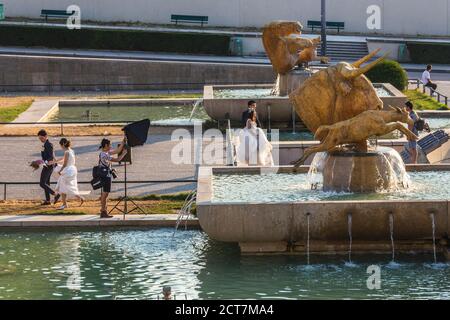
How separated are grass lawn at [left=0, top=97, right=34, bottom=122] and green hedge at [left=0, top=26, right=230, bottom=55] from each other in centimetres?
1047

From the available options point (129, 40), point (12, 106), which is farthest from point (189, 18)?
point (12, 106)

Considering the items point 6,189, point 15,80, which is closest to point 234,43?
point 15,80

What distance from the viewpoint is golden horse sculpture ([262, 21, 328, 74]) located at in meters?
36.4

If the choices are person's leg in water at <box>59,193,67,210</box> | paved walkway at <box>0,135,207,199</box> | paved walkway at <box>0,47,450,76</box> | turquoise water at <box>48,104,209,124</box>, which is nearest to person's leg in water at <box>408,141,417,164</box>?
paved walkway at <box>0,135,207,199</box>

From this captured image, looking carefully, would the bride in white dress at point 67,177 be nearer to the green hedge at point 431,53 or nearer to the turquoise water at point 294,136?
the turquoise water at point 294,136

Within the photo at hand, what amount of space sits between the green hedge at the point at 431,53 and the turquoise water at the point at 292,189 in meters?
30.2

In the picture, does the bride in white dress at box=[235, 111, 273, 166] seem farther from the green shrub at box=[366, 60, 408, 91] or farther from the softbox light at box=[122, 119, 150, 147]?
the green shrub at box=[366, 60, 408, 91]

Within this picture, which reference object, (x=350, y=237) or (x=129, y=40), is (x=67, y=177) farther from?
(x=129, y=40)

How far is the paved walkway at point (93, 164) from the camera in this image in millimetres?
26031

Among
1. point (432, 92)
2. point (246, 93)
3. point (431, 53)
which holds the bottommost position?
point (246, 93)

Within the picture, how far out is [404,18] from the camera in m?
59.9

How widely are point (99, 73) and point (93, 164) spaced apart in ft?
64.4

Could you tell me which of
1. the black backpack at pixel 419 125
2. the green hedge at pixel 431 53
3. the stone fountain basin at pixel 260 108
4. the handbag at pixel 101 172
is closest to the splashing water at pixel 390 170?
the handbag at pixel 101 172

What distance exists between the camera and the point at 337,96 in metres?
22.6
